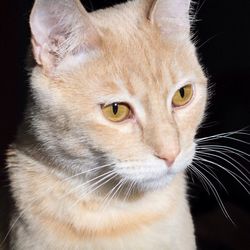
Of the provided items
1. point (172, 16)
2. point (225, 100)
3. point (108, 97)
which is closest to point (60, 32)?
point (108, 97)

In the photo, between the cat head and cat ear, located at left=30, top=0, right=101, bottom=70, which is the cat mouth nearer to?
the cat head

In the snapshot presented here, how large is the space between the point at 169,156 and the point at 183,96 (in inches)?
6.4

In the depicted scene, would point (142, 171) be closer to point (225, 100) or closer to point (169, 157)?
point (169, 157)

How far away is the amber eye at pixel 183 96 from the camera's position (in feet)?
3.58

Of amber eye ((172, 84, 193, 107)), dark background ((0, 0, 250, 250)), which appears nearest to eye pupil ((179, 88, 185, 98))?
amber eye ((172, 84, 193, 107))

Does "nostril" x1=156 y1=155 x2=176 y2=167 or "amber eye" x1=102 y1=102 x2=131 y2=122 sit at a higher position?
"amber eye" x1=102 y1=102 x2=131 y2=122

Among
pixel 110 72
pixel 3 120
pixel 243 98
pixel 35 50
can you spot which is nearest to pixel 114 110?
pixel 110 72

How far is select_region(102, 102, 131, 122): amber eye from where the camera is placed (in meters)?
1.03

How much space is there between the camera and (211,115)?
1895 millimetres

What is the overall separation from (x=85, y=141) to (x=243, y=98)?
3.06 ft

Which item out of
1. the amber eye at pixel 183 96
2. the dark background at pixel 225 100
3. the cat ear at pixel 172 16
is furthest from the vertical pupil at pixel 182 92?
the dark background at pixel 225 100

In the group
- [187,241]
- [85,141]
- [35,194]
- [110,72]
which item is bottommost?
[187,241]

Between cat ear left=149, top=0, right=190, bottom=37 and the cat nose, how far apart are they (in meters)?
0.28

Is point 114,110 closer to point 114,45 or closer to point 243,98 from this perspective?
point 114,45
